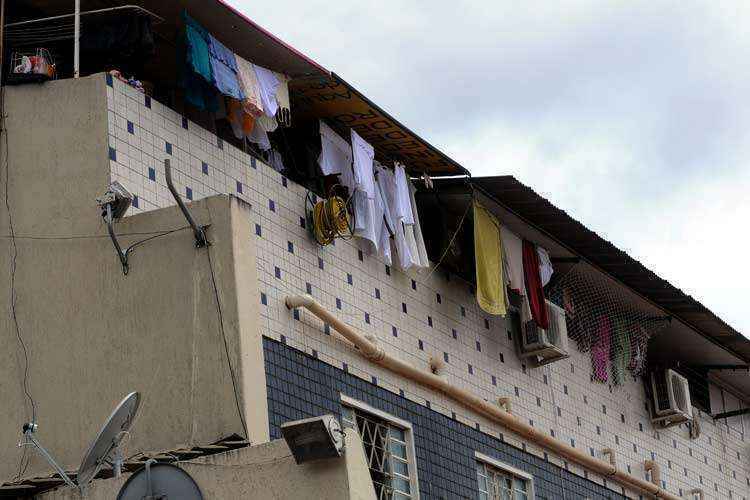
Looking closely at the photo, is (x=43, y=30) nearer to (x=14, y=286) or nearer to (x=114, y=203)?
(x=114, y=203)

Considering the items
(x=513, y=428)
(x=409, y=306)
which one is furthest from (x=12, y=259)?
(x=513, y=428)

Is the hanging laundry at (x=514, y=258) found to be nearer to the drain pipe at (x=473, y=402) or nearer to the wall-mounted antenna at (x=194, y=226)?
the drain pipe at (x=473, y=402)

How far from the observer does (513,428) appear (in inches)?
786

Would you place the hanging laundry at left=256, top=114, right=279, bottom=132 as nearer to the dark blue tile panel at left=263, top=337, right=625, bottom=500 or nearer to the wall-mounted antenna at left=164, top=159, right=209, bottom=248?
the dark blue tile panel at left=263, top=337, right=625, bottom=500

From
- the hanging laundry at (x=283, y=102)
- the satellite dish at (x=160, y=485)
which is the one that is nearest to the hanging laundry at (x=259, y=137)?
the hanging laundry at (x=283, y=102)

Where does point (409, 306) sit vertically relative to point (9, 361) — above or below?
above

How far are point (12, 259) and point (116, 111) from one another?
66.8 inches

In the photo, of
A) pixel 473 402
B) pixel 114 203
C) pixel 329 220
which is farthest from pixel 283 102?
pixel 473 402

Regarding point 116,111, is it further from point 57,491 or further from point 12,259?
point 57,491

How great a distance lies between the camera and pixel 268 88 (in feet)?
56.0

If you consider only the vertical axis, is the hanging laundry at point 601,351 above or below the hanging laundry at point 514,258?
below

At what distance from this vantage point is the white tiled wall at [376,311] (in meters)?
15.6

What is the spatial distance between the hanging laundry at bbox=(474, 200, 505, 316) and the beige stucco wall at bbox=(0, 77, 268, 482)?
5835 millimetres

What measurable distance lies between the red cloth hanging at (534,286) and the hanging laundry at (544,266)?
0.22ft
